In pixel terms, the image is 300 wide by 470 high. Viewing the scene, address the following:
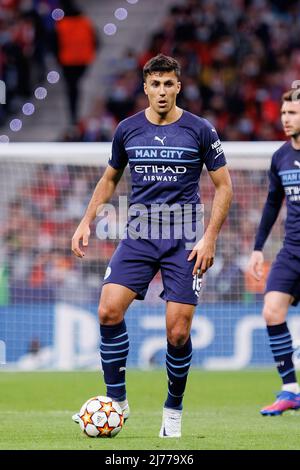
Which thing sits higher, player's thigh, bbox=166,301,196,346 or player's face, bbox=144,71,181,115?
player's face, bbox=144,71,181,115

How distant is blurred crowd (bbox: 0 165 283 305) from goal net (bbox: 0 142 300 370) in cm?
1

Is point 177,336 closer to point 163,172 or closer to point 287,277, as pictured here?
point 163,172

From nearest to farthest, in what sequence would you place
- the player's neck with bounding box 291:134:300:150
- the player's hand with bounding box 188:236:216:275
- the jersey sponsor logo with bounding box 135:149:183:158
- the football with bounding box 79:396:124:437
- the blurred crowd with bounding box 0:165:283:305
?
the football with bounding box 79:396:124:437 < the player's hand with bounding box 188:236:216:275 < the jersey sponsor logo with bounding box 135:149:183:158 < the player's neck with bounding box 291:134:300:150 < the blurred crowd with bounding box 0:165:283:305

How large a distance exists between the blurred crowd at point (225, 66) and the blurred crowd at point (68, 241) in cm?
406

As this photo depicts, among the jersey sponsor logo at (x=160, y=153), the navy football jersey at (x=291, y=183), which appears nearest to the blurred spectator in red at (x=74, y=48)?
the navy football jersey at (x=291, y=183)

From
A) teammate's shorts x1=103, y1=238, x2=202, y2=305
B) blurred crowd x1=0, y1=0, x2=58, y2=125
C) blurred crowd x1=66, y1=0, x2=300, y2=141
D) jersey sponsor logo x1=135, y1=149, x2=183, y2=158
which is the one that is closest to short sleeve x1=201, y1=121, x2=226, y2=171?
jersey sponsor logo x1=135, y1=149, x2=183, y2=158

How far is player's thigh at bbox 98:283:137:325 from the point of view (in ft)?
22.9

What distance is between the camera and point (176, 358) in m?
7.05

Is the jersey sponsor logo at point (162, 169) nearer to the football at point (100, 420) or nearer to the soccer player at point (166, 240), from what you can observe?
the soccer player at point (166, 240)

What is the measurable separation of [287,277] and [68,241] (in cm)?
481

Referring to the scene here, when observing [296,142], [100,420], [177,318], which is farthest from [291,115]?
[100,420]

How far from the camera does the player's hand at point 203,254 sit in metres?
6.89

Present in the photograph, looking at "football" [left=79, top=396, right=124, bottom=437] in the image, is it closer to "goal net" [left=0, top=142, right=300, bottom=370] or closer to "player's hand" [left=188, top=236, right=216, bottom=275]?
"player's hand" [left=188, top=236, right=216, bottom=275]
